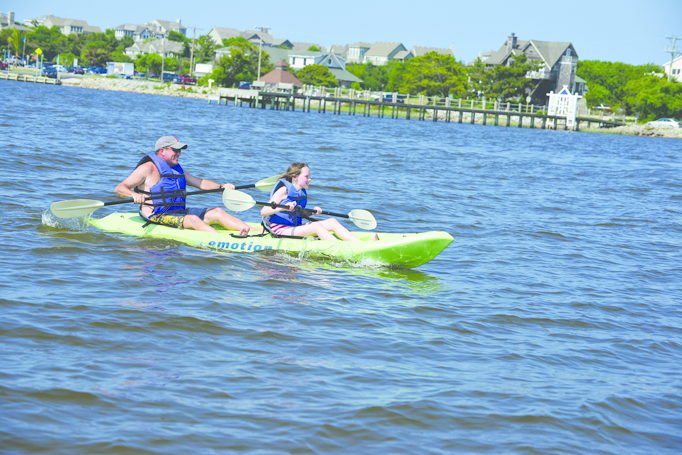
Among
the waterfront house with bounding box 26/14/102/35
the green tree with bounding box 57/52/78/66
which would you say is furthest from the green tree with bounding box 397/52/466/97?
the waterfront house with bounding box 26/14/102/35


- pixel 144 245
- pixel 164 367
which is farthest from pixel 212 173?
pixel 164 367

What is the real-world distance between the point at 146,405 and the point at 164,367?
636mm

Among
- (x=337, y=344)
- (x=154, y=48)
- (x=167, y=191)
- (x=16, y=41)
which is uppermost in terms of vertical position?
(x=154, y=48)

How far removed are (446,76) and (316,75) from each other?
15.4 metres

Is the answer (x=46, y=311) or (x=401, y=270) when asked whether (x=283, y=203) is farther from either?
(x=46, y=311)

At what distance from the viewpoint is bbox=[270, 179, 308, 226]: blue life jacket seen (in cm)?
868

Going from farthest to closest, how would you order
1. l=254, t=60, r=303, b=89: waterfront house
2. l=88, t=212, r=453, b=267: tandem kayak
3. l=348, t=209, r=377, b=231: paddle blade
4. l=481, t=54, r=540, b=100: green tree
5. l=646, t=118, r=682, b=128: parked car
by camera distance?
l=481, t=54, r=540, b=100: green tree
l=254, t=60, r=303, b=89: waterfront house
l=646, t=118, r=682, b=128: parked car
l=348, t=209, r=377, b=231: paddle blade
l=88, t=212, r=453, b=267: tandem kayak

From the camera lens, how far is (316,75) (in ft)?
274

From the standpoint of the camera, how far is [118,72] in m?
102

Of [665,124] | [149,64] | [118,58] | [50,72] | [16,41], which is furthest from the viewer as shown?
[118,58]

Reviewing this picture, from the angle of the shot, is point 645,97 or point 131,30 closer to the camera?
point 645,97

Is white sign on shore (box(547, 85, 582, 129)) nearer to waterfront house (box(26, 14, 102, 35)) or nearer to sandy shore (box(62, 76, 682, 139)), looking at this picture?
sandy shore (box(62, 76, 682, 139))

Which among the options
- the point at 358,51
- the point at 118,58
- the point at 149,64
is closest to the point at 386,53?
the point at 358,51

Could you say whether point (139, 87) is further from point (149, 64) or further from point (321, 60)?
point (149, 64)
